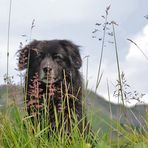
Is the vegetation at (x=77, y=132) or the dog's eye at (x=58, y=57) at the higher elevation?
the dog's eye at (x=58, y=57)

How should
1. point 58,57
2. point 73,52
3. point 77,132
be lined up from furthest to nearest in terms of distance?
point 73,52 → point 58,57 → point 77,132

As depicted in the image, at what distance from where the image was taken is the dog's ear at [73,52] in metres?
7.98

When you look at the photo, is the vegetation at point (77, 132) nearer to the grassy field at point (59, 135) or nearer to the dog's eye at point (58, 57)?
the grassy field at point (59, 135)

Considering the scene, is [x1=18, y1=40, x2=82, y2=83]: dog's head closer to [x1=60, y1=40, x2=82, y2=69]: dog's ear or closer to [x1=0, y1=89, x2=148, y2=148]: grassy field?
[x1=60, y1=40, x2=82, y2=69]: dog's ear

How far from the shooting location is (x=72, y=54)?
27.2 feet

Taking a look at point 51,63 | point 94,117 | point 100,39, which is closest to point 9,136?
point 94,117

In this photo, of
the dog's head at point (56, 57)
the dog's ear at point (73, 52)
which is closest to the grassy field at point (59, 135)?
the dog's head at point (56, 57)

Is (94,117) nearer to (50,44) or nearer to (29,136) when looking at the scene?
(29,136)

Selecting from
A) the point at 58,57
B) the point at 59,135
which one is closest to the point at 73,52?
the point at 58,57

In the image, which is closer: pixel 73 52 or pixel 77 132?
pixel 77 132

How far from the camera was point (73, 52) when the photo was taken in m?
8.37

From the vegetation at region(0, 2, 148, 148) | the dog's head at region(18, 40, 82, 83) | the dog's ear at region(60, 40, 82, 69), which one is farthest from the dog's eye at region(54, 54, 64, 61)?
the vegetation at region(0, 2, 148, 148)

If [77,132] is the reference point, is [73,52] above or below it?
above

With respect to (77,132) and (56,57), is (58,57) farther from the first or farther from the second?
(77,132)
